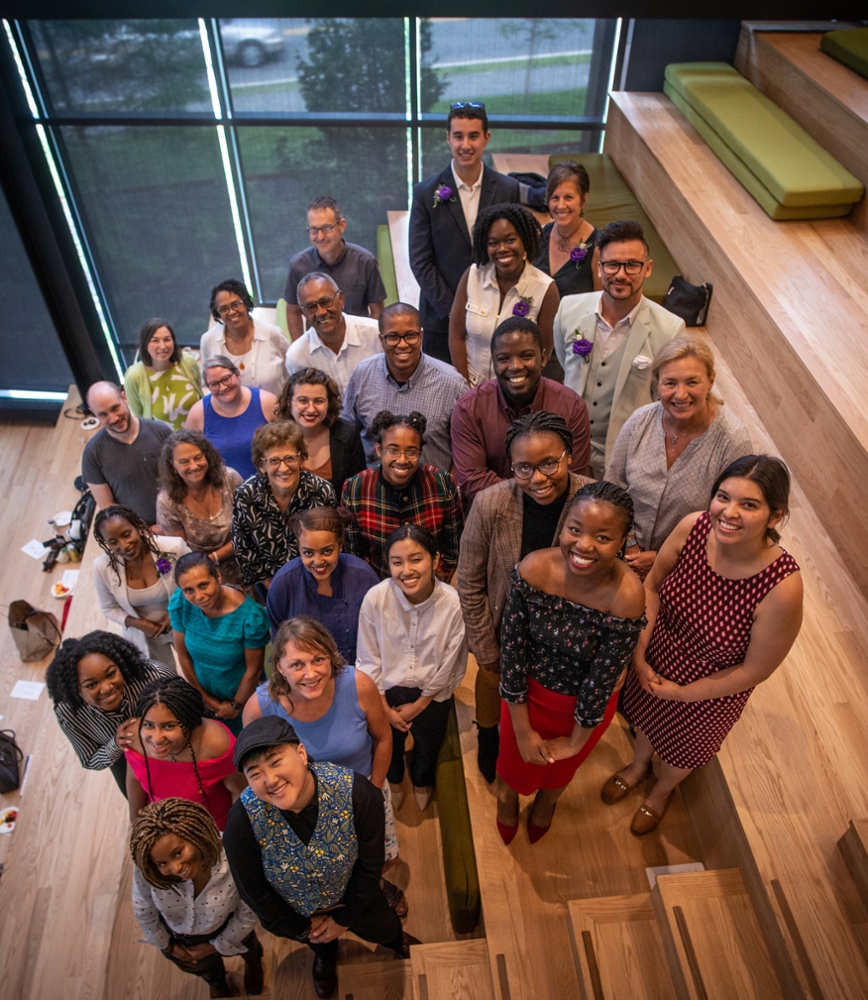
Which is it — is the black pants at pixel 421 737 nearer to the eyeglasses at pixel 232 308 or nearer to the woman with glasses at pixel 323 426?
the woman with glasses at pixel 323 426

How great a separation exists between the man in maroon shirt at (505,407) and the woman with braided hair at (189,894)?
137 cm

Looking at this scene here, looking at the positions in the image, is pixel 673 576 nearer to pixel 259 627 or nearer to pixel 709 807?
pixel 709 807

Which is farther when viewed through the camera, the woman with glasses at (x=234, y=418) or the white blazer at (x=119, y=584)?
the woman with glasses at (x=234, y=418)

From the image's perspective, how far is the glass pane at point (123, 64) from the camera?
17.0 feet

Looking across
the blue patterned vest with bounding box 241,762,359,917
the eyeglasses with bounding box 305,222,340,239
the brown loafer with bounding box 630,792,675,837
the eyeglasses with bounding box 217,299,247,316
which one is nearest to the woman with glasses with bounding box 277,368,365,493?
the eyeglasses with bounding box 217,299,247,316

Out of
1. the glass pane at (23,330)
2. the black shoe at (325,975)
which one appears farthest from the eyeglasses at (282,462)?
the glass pane at (23,330)

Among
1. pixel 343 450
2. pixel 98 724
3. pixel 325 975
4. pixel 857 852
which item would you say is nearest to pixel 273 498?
pixel 343 450

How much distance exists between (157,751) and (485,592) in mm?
1129

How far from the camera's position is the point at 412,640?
2521mm

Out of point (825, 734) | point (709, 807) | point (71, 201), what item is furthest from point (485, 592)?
point (71, 201)

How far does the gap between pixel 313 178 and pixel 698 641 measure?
4.99 meters

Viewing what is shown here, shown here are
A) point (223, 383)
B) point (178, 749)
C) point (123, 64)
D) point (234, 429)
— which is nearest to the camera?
point (178, 749)

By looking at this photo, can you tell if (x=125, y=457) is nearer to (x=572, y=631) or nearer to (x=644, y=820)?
(x=572, y=631)

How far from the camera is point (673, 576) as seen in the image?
216cm
